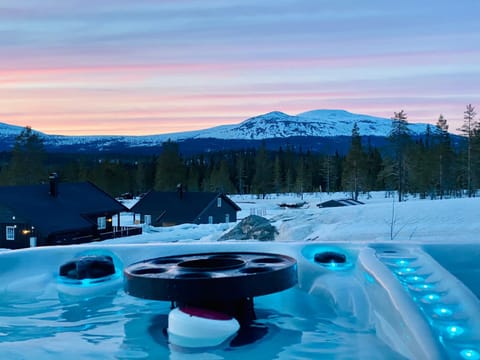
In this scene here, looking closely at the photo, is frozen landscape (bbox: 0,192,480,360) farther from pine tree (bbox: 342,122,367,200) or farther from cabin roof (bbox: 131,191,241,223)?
pine tree (bbox: 342,122,367,200)

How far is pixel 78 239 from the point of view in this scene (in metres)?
21.4

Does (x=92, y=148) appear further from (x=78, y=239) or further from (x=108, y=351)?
(x=108, y=351)

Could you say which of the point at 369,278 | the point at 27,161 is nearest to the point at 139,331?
the point at 369,278

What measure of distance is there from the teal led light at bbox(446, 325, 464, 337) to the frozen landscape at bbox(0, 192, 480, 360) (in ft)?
0.03

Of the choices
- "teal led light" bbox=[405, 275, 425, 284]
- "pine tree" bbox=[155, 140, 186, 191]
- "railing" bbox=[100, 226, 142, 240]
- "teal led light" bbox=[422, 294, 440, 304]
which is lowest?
"railing" bbox=[100, 226, 142, 240]

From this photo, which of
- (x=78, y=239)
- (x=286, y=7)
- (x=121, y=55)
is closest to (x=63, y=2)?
(x=286, y=7)

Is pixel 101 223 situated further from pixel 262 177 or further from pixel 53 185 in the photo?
pixel 262 177

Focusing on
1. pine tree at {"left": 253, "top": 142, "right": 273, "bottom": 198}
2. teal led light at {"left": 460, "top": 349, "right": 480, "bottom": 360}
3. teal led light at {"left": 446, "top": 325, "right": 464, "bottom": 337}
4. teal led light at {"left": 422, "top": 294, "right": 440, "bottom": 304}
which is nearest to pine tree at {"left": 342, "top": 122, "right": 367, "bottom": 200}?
pine tree at {"left": 253, "top": 142, "right": 273, "bottom": 198}

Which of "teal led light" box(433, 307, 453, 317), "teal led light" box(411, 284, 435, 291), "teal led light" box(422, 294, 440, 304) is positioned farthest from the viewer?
"teal led light" box(411, 284, 435, 291)

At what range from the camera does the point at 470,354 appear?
8.02 ft

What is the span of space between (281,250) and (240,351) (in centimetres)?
171

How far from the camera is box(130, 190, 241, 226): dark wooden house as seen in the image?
29859mm

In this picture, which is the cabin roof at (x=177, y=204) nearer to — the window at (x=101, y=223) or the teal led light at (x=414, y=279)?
the window at (x=101, y=223)

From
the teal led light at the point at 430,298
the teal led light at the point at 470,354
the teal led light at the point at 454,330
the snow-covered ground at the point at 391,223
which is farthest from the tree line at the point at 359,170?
the teal led light at the point at 470,354
